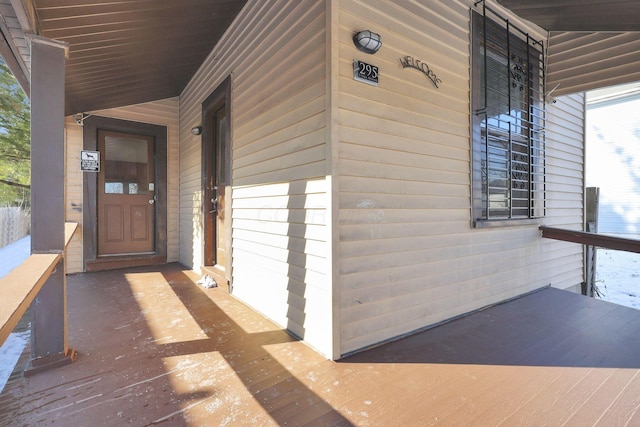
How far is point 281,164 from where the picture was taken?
8.20ft

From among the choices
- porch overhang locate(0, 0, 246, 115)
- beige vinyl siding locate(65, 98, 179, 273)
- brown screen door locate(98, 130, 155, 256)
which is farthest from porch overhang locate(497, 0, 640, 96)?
brown screen door locate(98, 130, 155, 256)

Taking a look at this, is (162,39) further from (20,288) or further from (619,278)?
(619,278)

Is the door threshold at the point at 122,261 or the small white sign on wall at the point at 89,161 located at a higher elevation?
the small white sign on wall at the point at 89,161

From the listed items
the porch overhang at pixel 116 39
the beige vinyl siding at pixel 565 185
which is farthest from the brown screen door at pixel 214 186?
the beige vinyl siding at pixel 565 185

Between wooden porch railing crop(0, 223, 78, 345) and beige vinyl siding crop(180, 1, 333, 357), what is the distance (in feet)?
4.73

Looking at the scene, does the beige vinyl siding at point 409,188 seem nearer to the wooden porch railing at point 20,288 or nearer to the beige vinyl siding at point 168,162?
the wooden porch railing at point 20,288

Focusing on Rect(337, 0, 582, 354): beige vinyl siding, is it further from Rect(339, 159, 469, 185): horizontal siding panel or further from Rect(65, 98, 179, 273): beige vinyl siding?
Rect(65, 98, 179, 273): beige vinyl siding

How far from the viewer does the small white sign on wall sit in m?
4.41

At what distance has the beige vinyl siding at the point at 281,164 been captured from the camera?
6.79 ft

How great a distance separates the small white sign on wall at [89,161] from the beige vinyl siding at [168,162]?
62 mm

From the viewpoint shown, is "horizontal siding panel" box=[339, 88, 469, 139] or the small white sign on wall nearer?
"horizontal siding panel" box=[339, 88, 469, 139]

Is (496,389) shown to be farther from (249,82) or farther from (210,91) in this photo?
(210,91)

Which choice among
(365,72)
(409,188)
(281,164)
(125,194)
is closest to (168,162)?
(125,194)

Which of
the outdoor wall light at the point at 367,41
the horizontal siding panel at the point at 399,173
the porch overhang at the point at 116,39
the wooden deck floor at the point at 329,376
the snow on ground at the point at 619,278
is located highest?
the porch overhang at the point at 116,39
